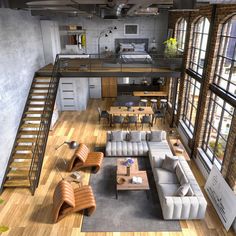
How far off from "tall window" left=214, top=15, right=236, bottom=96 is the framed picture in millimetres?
8072

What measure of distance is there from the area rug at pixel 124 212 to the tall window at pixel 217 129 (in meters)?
2.43

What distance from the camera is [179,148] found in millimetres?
8852

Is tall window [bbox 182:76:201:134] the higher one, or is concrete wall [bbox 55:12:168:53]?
concrete wall [bbox 55:12:168:53]

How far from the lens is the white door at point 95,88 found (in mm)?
16219

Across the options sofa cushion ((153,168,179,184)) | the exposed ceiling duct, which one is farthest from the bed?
the exposed ceiling duct

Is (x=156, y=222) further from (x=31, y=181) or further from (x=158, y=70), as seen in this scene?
(x=158, y=70)

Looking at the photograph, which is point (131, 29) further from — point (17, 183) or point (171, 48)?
Result: point (17, 183)

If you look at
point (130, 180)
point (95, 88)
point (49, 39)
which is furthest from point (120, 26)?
point (130, 180)

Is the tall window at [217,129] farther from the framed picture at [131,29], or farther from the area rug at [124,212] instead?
the framed picture at [131,29]

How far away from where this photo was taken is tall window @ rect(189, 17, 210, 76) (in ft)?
29.5

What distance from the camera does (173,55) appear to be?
39.2 ft

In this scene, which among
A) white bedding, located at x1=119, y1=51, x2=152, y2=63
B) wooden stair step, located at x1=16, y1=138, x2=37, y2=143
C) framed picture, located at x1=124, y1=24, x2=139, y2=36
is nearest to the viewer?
wooden stair step, located at x1=16, y1=138, x2=37, y2=143

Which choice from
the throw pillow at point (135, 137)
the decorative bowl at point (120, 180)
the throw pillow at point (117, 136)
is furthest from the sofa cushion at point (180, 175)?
the throw pillow at point (117, 136)

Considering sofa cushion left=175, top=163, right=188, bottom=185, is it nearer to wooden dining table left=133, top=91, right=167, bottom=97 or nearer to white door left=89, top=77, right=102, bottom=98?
wooden dining table left=133, top=91, right=167, bottom=97
